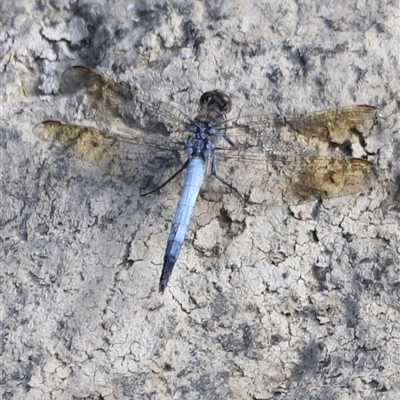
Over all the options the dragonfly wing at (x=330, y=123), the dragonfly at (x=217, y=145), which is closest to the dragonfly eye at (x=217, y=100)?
the dragonfly at (x=217, y=145)

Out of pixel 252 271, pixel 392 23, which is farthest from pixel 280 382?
pixel 392 23

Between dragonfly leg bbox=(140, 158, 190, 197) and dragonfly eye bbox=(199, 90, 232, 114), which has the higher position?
dragonfly eye bbox=(199, 90, 232, 114)

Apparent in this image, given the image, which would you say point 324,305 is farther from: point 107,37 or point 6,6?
point 6,6

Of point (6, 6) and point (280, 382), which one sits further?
point (6, 6)

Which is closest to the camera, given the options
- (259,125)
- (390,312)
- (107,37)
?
(390,312)

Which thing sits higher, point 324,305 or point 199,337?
point 324,305

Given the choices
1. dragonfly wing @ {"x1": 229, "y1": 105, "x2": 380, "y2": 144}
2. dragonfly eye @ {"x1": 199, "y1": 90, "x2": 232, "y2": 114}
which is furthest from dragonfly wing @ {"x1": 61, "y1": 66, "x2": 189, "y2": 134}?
dragonfly wing @ {"x1": 229, "y1": 105, "x2": 380, "y2": 144}

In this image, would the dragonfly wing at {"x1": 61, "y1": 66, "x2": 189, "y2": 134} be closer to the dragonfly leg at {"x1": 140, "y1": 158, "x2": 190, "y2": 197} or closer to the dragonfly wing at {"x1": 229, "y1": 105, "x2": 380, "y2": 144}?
the dragonfly leg at {"x1": 140, "y1": 158, "x2": 190, "y2": 197}
